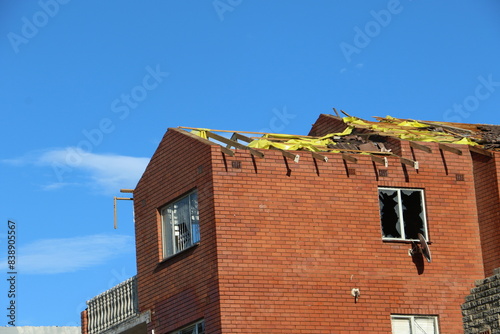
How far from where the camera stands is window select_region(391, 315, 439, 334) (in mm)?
25578

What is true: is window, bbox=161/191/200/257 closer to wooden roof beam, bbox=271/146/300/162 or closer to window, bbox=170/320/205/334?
window, bbox=170/320/205/334

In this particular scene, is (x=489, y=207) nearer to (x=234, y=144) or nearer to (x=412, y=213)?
(x=412, y=213)

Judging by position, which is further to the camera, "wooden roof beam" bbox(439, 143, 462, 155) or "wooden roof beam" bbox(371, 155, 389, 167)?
"wooden roof beam" bbox(439, 143, 462, 155)

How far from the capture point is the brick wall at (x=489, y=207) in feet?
87.4

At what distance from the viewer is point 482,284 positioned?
83.7ft

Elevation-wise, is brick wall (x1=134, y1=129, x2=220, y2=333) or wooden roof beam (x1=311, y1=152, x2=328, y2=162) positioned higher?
wooden roof beam (x1=311, y1=152, x2=328, y2=162)

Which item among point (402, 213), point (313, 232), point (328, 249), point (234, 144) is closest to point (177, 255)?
point (234, 144)

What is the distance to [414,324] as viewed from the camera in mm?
25672

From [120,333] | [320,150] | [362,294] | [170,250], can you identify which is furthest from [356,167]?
[120,333]

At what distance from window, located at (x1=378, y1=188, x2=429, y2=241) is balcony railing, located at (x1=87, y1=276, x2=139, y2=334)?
7.13m

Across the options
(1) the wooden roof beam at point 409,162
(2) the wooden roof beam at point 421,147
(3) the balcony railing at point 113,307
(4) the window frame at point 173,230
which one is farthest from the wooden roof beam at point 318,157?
(3) the balcony railing at point 113,307

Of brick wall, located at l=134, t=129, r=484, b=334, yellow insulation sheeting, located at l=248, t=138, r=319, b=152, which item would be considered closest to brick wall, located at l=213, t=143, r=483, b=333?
brick wall, located at l=134, t=129, r=484, b=334

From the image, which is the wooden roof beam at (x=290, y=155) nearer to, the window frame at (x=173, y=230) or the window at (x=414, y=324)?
the window frame at (x=173, y=230)

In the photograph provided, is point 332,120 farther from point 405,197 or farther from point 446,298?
point 446,298
